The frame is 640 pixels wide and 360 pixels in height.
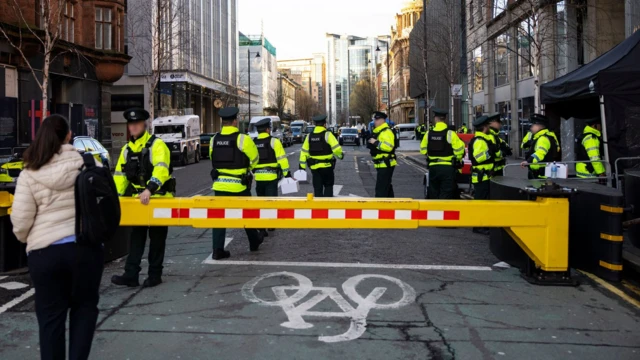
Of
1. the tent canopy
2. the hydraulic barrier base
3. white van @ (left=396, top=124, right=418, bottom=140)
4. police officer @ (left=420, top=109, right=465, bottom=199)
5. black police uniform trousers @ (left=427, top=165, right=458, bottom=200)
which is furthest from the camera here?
white van @ (left=396, top=124, right=418, bottom=140)

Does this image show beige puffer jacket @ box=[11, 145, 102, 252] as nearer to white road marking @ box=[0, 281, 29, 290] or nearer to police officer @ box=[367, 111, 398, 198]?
white road marking @ box=[0, 281, 29, 290]

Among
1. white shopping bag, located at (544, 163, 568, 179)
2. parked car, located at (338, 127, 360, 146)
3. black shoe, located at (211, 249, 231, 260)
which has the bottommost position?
black shoe, located at (211, 249, 231, 260)

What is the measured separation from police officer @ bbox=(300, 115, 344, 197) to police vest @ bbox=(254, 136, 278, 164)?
1169mm

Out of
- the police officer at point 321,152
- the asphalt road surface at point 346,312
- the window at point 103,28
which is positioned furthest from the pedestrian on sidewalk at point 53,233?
the window at point 103,28

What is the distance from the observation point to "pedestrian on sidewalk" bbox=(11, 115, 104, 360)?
12.1ft

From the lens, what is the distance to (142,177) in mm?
6727

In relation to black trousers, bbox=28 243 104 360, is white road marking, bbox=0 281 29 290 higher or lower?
lower

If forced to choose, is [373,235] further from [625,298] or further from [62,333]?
[62,333]

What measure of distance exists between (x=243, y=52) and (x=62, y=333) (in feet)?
361

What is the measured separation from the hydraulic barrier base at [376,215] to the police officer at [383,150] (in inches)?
180

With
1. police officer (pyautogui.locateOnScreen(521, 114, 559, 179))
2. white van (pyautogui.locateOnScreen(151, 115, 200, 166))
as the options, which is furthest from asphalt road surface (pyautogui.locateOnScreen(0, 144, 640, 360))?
white van (pyautogui.locateOnScreen(151, 115, 200, 166))

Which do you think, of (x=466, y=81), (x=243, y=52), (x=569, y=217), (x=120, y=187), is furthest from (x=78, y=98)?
(x=243, y=52)

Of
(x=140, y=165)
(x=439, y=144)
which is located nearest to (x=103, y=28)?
(x=439, y=144)

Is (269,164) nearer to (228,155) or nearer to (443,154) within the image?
(228,155)
